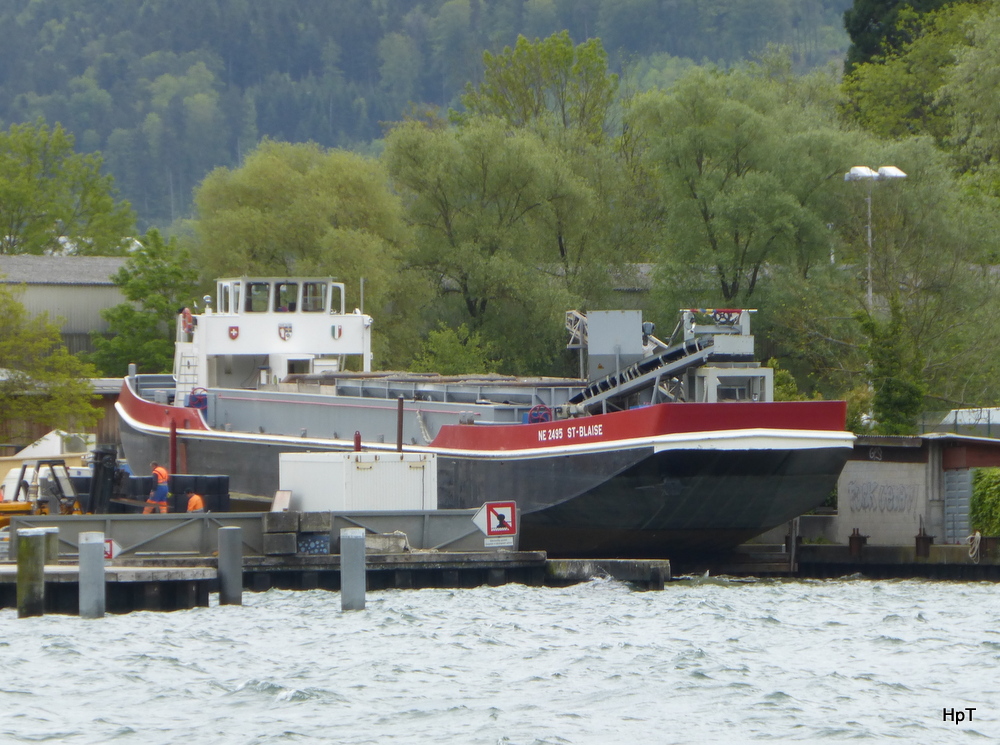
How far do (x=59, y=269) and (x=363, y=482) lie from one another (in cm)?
4295

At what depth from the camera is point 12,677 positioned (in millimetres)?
16219

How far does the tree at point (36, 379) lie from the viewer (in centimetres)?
4259

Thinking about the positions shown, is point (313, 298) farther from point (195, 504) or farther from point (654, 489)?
point (654, 489)

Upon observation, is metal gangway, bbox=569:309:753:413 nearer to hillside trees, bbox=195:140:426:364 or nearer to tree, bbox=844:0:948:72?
hillside trees, bbox=195:140:426:364

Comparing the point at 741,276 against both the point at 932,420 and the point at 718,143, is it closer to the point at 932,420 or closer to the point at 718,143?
the point at 718,143

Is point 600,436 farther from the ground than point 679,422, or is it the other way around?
point 679,422

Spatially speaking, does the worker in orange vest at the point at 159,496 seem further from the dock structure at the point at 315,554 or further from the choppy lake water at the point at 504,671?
the choppy lake water at the point at 504,671

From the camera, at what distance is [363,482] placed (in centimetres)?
2430

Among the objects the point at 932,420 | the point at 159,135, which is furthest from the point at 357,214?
the point at 159,135

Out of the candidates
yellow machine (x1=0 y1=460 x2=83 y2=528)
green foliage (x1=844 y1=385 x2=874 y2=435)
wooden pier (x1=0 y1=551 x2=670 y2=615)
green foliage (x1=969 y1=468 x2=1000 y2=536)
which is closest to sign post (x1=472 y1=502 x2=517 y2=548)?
wooden pier (x1=0 y1=551 x2=670 y2=615)

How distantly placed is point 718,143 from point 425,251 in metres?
11.1

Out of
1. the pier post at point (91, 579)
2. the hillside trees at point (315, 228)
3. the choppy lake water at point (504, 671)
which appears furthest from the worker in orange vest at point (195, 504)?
the hillside trees at point (315, 228)

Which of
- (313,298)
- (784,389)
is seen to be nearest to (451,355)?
(313,298)

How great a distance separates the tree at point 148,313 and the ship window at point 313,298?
21.3 meters
